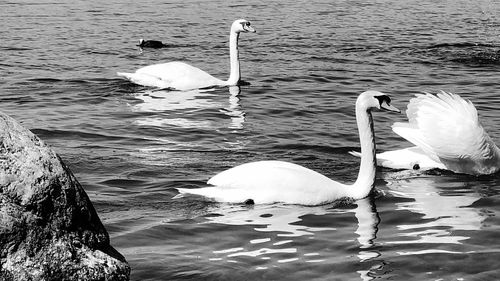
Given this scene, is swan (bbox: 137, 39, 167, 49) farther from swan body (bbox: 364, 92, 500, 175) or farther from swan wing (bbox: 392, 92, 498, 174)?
swan wing (bbox: 392, 92, 498, 174)

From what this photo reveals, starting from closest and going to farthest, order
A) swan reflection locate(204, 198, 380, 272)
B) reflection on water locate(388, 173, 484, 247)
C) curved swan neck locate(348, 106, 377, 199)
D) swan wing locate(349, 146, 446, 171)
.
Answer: swan reflection locate(204, 198, 380, 272), reflection on water locate(388, 173, 484, 247), curved swan neck locate(348, 106, 377, 199), swan wing locate(349, 146, 446, 171)

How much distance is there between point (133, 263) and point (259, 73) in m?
12.1

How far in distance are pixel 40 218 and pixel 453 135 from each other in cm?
603

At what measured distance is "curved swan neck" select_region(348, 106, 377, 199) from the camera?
31.0ft

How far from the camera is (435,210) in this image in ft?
29.8

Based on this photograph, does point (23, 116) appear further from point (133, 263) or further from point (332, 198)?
point (133, 263)

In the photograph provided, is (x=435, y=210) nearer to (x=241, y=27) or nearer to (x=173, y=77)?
(x=173, y=77)

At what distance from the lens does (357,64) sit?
18953mm

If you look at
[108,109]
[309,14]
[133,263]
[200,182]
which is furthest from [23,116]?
[309,14]

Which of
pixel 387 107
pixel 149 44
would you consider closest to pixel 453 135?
pixel 387 107

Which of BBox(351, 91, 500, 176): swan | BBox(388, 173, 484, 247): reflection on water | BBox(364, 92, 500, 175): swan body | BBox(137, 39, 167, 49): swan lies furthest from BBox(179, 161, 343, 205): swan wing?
BBox(137, 39, 167, 49): swan

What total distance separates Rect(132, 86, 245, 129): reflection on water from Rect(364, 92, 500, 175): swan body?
317 cm

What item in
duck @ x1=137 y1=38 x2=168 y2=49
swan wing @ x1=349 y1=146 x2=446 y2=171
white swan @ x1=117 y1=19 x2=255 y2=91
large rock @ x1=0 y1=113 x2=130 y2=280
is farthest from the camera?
duck @ x1=137 y1=38 x2=168 y2=49

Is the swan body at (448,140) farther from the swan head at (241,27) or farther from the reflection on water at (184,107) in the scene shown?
the swan head at (241,27)
